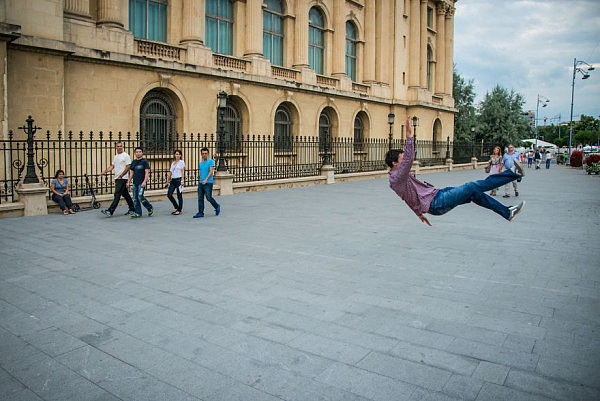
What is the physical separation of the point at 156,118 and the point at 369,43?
2007 centimetres

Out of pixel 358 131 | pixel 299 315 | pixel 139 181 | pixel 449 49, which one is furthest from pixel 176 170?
pixel 449 49

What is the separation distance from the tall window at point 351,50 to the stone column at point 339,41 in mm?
2340

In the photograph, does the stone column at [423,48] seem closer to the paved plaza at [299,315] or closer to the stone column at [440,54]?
the stone column at [440,54]

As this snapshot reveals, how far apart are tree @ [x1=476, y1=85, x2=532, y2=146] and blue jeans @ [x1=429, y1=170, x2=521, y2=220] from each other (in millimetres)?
53498

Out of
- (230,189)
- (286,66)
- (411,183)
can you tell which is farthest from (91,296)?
(286,66)

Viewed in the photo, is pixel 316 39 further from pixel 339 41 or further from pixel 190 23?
pixel 190 23

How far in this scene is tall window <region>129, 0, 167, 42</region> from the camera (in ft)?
69.1

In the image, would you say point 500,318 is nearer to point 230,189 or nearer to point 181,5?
Result: point 230,189

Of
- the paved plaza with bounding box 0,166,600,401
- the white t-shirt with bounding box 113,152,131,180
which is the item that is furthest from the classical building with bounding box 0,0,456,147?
the paved plaza with bounding box 0,166,600,401

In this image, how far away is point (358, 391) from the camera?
11.6 ft

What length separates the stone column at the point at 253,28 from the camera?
82.9 feet

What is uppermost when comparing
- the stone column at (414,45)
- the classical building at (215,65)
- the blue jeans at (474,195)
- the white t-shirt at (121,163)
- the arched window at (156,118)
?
the stone column at (414,45)

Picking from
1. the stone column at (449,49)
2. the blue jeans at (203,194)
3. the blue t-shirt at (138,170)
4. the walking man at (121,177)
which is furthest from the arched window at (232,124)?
the stone column at (449,49)

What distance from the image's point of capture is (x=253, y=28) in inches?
1001
